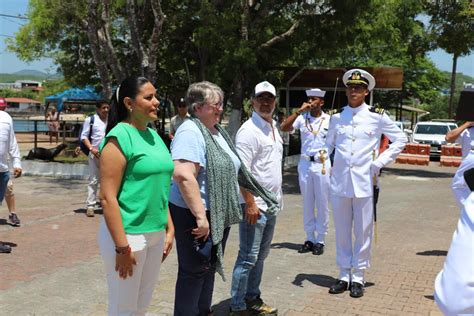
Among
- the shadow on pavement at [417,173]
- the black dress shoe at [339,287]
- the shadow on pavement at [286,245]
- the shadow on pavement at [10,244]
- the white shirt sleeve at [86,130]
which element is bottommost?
the shadow on pavement at [417,173]

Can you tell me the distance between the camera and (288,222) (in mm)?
9102

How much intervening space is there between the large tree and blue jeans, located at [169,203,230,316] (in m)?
15.7

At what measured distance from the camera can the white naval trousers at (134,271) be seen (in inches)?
126

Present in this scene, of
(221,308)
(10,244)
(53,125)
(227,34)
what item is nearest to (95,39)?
(227,34)

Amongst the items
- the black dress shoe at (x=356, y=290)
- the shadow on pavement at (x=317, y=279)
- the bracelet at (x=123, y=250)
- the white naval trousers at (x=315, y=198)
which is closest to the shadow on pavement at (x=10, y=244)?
the shadow on pavement at (x=317, y=279)

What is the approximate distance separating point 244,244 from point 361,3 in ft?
32.2

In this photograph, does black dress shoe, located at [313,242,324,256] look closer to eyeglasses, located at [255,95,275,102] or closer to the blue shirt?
eyeglasses, located at [255,95,275,102]

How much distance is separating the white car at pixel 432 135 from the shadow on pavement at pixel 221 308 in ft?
65.7

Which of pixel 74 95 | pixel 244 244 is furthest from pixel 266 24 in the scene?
pixel 74 95

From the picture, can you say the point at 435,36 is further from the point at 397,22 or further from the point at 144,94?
the point at 144,94

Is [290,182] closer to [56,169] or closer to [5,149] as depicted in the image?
[56,169]

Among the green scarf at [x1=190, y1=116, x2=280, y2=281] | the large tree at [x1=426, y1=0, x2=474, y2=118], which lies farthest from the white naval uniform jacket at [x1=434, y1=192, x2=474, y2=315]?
the large tree at [x1=426, y1=0, x2=474, y2=118]

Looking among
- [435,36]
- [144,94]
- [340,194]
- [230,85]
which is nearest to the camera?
[144,94]

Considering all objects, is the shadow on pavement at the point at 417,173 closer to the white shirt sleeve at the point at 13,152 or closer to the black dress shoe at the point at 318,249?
the black dress shoe at the point at 318,249
